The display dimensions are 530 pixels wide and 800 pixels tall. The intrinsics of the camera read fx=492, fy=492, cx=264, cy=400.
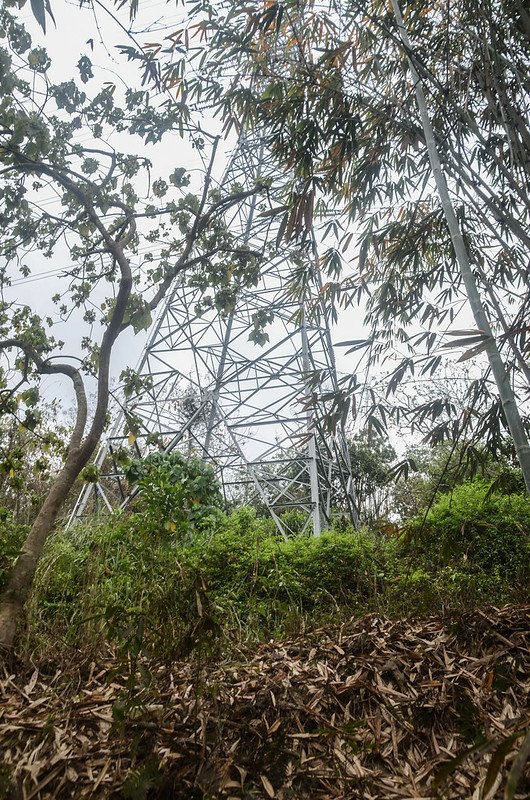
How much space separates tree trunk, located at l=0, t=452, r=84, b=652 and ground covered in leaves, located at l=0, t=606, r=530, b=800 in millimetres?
511

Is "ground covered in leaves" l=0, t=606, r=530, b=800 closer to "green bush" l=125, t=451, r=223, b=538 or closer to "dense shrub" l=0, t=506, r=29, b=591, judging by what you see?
"dense shrub" l=0, t=506, r=29, b=591

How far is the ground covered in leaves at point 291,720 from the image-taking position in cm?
130

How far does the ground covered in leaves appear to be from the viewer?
1.30 m

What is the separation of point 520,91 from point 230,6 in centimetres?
223

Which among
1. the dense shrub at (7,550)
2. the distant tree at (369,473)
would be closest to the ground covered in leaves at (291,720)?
the dense shrub at (7,550)

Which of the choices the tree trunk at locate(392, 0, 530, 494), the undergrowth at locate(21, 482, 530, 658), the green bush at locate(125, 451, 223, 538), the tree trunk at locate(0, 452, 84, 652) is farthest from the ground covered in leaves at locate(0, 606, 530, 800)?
the green bush at locate(125, 451, 223, 538)

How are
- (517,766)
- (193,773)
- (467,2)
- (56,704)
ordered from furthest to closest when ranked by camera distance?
(467,2), (56,704), (193,773), (517,766)

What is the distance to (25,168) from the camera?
3395 mm

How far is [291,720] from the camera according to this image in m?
1.59

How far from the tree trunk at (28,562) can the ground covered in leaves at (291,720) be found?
1.67ft

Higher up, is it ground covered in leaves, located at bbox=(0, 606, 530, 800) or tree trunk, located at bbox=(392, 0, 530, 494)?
tree trunk, located at bbox=(392, 0, 530, 494)

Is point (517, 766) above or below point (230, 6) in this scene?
below

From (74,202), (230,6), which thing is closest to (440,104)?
(230,6)

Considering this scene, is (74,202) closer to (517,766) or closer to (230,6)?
(230,6)
